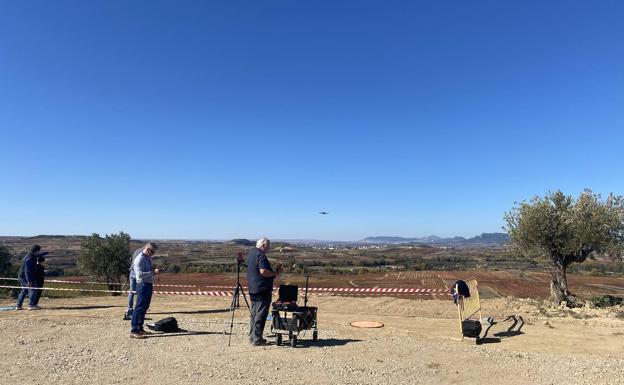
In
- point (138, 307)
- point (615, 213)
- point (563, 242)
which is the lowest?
point (138, 307)

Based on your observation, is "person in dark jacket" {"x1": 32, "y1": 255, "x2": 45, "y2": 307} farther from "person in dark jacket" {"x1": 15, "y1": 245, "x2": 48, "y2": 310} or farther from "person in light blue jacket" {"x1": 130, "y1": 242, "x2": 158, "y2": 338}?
"person in light blue jacket" {"x1": 130, "y1": 242, "x2": 158, "y2": 338}

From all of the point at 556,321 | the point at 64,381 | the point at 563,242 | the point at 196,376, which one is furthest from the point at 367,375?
the point at 563,242

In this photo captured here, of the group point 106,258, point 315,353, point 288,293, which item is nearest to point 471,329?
point 315,353

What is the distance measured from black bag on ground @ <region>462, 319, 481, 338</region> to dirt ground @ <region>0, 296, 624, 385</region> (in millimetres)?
372

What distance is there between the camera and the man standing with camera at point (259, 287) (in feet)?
33.3

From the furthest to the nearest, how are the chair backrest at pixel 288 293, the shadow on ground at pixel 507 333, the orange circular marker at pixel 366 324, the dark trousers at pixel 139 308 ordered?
the orange circular marker at pixel 366 324 → the shadow on ground at pixel 507 333 → the dark trousers at pixel 139 308 → the chair backrest at pixel 288 293

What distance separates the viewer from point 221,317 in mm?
14820

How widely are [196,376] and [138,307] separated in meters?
3.58

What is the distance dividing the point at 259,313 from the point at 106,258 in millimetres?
26032

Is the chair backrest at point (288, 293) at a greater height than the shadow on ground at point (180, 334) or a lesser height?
greater

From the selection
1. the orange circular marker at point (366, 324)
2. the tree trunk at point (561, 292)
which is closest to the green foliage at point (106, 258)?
the orange circular marker at point (366, 324)

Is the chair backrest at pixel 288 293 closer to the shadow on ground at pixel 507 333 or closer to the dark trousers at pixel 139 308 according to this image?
the dark trousers at pixel 139 308

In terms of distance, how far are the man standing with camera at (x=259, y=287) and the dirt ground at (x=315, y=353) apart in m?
0.40

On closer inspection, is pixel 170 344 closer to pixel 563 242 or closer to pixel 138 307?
pixel 138 307
